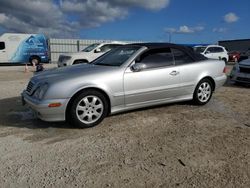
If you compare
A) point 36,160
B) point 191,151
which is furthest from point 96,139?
point 191,151

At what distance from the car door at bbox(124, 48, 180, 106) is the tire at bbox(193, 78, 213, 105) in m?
0.63

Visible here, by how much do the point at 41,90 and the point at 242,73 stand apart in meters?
7.22

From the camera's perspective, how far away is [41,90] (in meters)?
4.34

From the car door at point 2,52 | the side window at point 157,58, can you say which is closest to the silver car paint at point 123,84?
the side window at point 157,58

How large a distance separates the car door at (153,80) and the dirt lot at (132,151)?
0.39 metres

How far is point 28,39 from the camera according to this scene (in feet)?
72.9

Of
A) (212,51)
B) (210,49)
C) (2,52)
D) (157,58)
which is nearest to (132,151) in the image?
(157,58)

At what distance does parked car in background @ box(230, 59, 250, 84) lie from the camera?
8.93 meters

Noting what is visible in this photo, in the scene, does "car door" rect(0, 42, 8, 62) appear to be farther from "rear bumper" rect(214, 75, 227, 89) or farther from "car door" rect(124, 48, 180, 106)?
"rear bumper" rect(214, 75, 227, 89)

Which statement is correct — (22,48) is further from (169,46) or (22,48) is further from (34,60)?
(169,46)

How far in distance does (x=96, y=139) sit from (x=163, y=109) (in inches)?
82.2

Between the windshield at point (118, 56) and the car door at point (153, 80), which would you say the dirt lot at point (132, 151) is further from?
the windshield at point (118, 56)

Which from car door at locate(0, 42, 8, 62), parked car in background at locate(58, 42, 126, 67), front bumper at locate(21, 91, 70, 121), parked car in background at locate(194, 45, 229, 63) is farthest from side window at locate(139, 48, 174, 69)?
car door at locate(0, 42, 8, 62)

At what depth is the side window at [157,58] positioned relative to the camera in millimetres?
5137
